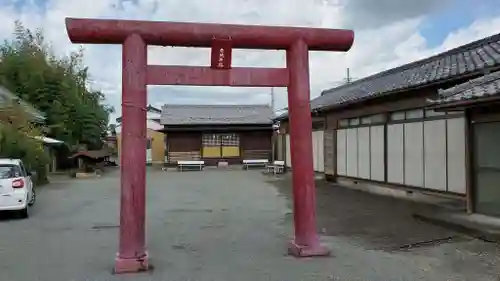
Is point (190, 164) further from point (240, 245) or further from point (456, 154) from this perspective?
point (240, 245)

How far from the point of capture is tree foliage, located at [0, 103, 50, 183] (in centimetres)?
1885

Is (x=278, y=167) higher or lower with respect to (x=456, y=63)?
lower

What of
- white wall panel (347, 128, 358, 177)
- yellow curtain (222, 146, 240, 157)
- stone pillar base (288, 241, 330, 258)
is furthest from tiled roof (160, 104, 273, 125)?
stone pillar base (288, 241, 330, 258)

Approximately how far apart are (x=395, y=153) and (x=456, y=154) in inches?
127

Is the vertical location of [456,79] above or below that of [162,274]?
above

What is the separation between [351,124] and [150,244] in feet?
39.3

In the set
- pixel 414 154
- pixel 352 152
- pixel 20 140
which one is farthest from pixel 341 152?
pixel 20 140

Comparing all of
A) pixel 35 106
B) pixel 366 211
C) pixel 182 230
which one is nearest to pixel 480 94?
pixel 366 211

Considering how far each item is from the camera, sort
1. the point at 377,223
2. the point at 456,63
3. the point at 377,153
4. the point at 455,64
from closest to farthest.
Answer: the point at 377,223 < the point at 455,64 < the point at 456,63 < the point at 377,153

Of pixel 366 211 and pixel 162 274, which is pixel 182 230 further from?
Answer: pixel 366 211

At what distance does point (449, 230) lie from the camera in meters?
9.63

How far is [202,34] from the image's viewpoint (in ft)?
24.7

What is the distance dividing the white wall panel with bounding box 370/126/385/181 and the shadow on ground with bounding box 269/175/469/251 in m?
0.88

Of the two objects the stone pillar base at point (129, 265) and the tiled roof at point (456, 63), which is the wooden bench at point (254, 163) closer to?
the tiled roof at point (456, 63)
